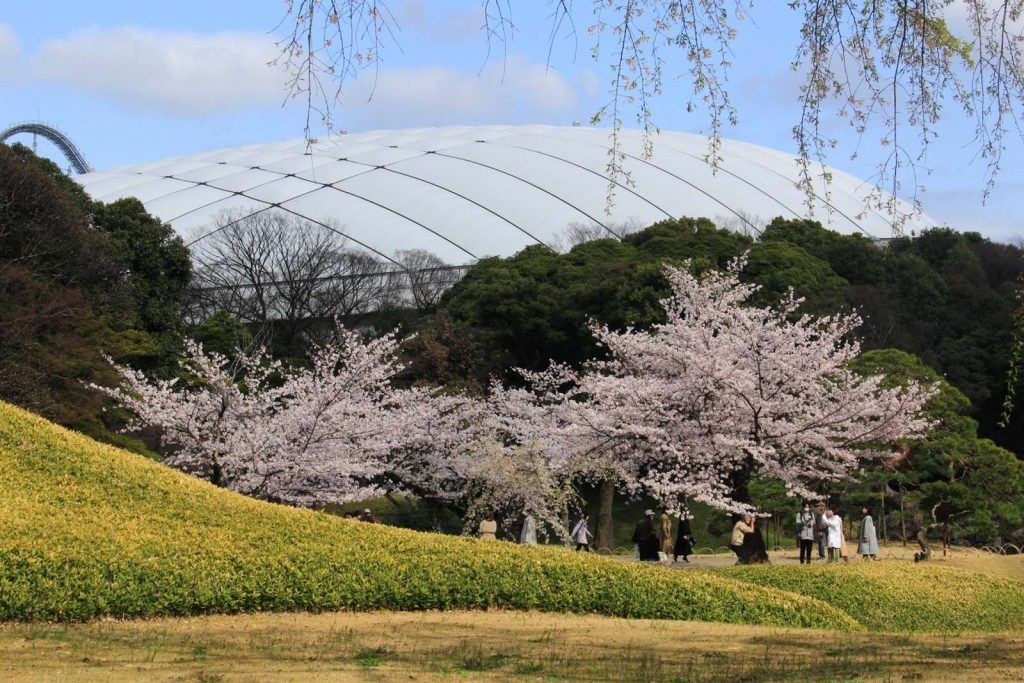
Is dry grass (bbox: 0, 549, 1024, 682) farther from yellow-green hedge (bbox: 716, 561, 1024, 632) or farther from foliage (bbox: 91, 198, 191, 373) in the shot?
foliage (bbox: 91, 198, 191, 373)

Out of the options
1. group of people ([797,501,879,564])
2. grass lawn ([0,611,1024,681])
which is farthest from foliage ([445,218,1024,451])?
grass lawn ([0,611,1024,681])

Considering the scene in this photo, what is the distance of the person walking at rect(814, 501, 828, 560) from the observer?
19.3 meters

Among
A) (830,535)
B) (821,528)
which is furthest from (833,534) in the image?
(821,528)

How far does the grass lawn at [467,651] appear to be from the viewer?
7.62 metres

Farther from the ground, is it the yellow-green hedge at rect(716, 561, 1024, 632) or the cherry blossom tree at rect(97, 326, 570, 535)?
the cherry blossom tree at rect(97, 326, 570, 535)

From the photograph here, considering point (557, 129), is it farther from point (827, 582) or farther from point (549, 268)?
point (827, 582)

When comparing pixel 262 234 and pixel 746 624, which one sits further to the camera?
pixel 262 234

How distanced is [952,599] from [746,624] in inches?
170

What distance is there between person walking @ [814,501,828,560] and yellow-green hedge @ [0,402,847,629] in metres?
7.02

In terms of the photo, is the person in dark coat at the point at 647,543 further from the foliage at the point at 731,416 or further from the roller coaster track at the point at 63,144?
the roller coaster track at the point at 63,144

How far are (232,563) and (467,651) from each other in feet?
9.26

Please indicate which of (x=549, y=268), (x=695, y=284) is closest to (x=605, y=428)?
(x=695, y=284)

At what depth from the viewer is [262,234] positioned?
142 feet

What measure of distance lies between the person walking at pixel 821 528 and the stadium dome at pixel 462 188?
25.6m
